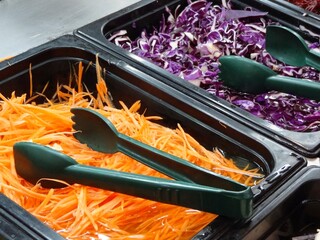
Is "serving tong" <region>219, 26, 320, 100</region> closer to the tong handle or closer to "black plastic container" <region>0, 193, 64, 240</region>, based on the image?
the tong handle

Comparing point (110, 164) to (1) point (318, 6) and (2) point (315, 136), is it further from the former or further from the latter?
(1) point (318, 6)

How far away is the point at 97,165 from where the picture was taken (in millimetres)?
1703

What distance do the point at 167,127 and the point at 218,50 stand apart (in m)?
0.43

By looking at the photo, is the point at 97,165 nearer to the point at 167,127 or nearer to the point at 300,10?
the point at 167,127

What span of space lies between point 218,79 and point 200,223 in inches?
26.6

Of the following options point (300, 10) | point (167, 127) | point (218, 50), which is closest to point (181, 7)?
point (218, 50)

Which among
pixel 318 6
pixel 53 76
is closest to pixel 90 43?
pixel 53 76

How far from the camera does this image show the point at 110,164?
1680mm

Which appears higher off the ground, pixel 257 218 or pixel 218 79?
pixel 218 79

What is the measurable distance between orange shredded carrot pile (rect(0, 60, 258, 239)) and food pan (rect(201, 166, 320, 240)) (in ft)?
0.47

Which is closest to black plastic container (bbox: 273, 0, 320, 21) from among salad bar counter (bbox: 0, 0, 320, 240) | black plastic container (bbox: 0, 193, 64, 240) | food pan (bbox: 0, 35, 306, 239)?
salad bar counter (bbox: 0, 0, 320, 240)

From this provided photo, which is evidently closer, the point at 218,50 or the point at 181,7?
the point at 218,50

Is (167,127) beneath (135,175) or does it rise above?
above

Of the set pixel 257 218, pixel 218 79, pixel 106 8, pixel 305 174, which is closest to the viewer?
pixel 257 218
